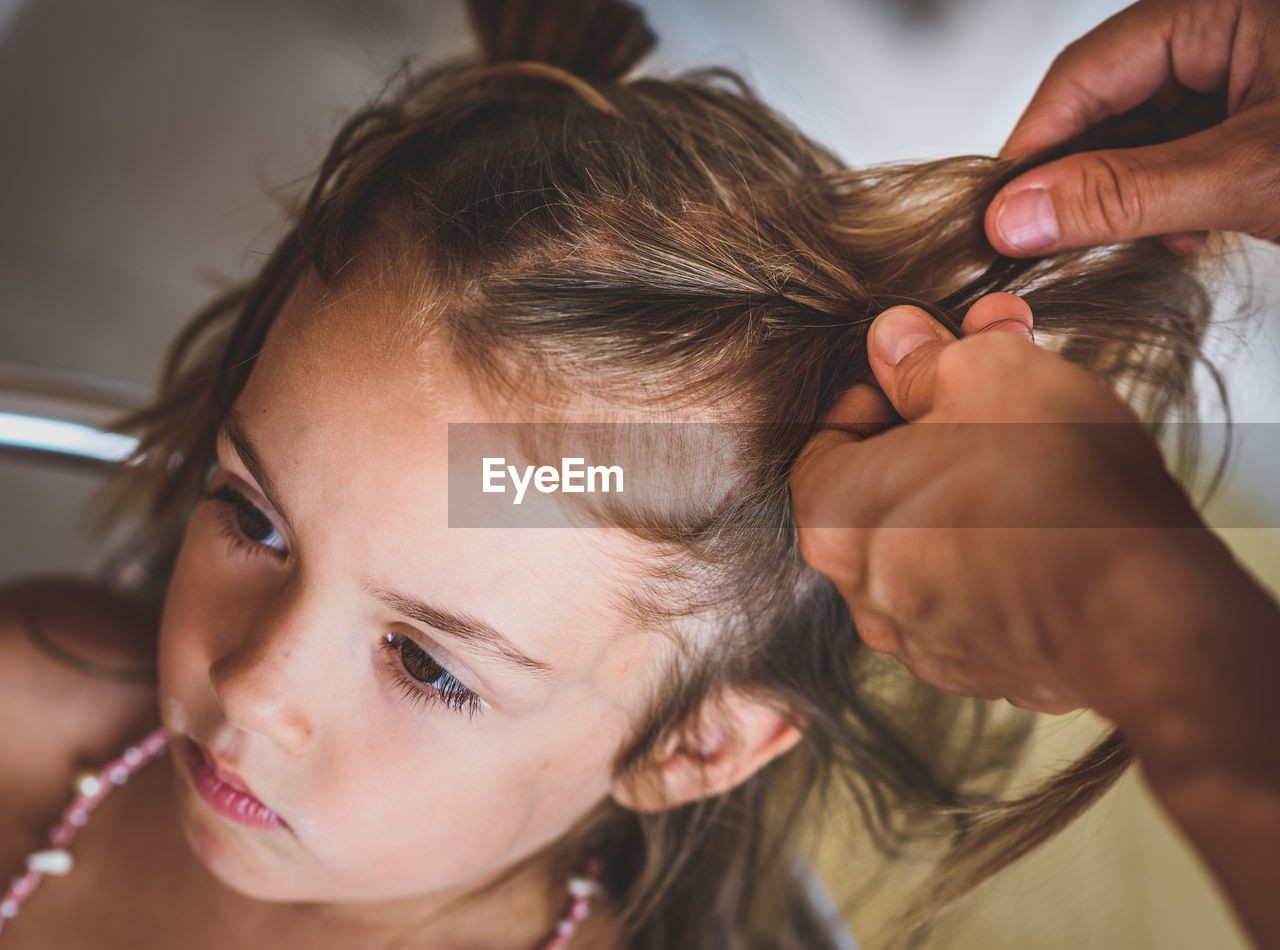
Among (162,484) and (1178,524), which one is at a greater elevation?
(1178,524)

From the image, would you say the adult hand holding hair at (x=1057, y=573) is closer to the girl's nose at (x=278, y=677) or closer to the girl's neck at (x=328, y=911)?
the girl's nose at (x=278, y=677)

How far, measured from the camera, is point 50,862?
822mm

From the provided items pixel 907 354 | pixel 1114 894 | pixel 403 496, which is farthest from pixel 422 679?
pixel 1114 894

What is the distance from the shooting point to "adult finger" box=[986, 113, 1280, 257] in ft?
1.72

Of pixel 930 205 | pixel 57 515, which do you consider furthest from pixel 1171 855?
pixel 57 515

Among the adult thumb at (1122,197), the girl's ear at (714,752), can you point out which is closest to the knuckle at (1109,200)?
the adult thumb at (1122,197)

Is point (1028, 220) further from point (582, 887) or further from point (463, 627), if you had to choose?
point (582, 887)

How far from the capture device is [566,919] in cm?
Result: 84

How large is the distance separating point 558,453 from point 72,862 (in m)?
0.69

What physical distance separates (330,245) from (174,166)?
0.72 metres

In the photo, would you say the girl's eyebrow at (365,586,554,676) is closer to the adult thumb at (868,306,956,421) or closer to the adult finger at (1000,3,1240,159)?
the adult thumb at (868,306,956,421)

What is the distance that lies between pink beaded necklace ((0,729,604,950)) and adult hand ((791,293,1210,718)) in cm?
55

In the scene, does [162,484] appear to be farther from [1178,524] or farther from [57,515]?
[1178,524]

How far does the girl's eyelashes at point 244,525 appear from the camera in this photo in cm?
60
